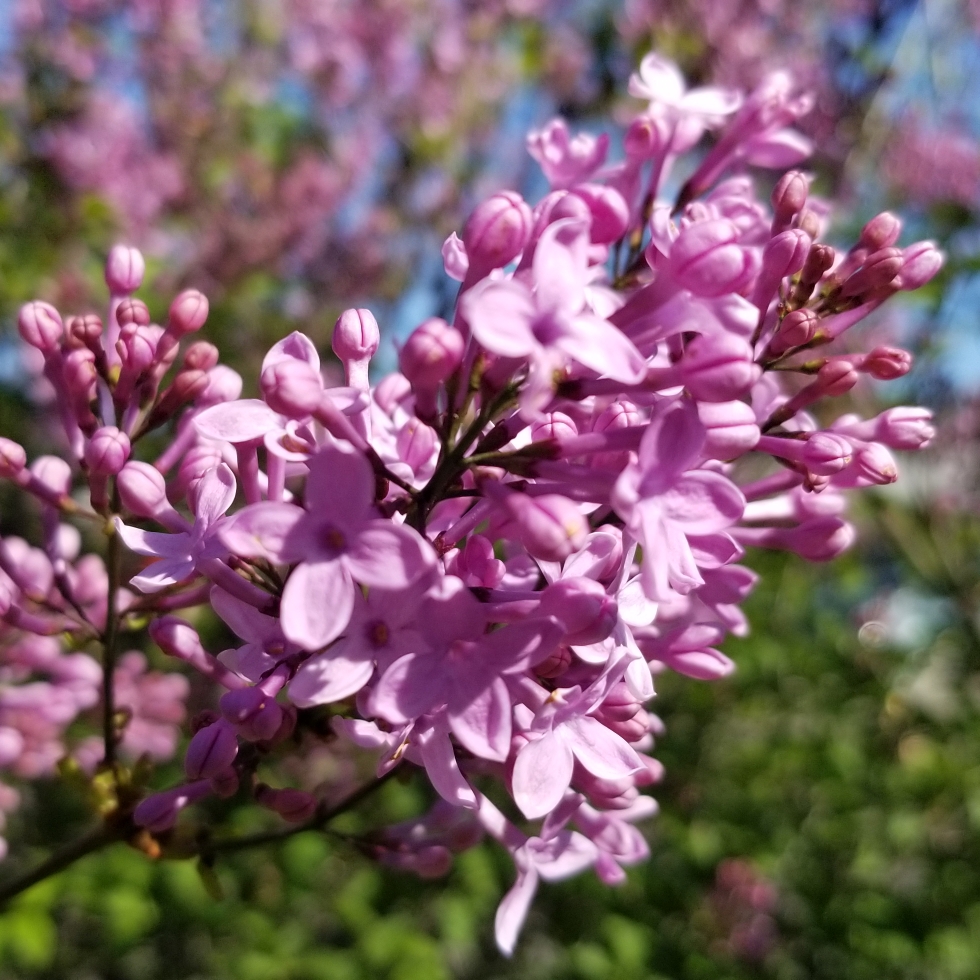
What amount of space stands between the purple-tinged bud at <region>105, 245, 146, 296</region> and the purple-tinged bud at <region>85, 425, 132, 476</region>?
36 cm

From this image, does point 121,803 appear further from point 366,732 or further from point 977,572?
point 977,572

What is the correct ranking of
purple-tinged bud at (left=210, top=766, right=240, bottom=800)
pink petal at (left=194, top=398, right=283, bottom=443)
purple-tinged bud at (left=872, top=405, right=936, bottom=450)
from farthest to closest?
purple-tinged bud at (left=872, top=405, right=936, bottom=450)
purple-tinged bud at (left=210, top=766, right=240, bottom=800)
pink petal at (left=194, top=398, right=283, bottom=443)

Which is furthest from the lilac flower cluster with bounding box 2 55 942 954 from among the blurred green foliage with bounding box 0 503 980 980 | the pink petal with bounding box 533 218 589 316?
the blurred green foliage with bounding box 0 503 980 980

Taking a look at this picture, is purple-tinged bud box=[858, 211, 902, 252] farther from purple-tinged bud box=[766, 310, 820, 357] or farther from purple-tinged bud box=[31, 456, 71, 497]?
purple-tinged bud box=[31, 456, 71, 497]

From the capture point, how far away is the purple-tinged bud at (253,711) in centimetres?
116

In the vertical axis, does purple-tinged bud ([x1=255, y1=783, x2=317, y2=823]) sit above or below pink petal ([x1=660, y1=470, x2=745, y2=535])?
below

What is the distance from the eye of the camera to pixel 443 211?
22.2ft

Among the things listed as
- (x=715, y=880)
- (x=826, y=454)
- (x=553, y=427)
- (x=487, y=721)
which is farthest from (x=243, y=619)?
(x=715, y=880)

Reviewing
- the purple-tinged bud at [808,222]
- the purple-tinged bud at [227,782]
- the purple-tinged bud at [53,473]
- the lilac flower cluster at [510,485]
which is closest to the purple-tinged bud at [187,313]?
the lilac flower cluster at [510,485]

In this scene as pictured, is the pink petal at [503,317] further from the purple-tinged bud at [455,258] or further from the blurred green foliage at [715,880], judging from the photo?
the blurred green foliage at [715,880]

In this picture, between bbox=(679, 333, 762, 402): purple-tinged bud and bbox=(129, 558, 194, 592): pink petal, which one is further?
bbox=(129, 558, 194, 592): pink petal

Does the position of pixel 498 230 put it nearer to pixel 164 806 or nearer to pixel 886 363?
pixel 886 363

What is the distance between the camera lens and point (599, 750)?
1.19 m

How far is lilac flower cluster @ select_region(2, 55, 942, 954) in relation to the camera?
101 centimetres
